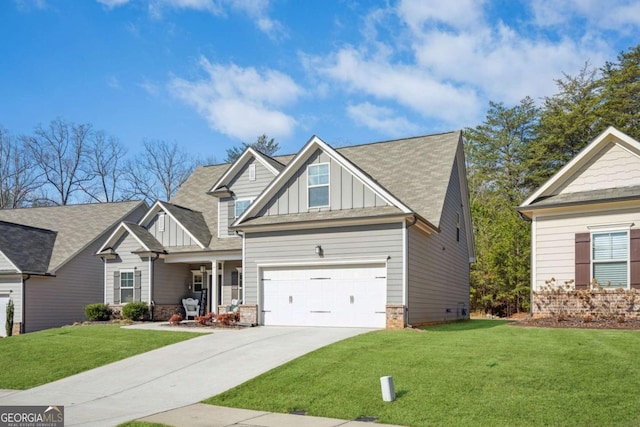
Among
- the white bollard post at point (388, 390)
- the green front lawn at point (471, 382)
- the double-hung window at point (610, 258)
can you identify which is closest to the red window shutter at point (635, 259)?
the double-hung window at point (610, 258)

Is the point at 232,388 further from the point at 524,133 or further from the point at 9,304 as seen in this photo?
the point at 524,133

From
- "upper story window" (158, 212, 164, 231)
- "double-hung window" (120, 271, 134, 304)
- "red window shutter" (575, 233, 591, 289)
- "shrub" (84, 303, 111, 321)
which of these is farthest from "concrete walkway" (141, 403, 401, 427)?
"upper story window" (158, 212, 164, 231)

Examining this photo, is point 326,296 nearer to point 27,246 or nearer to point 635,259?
point 635,259

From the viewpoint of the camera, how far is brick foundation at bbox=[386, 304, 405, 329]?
17.1 m

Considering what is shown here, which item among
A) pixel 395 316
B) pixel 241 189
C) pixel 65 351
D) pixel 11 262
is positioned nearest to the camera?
pixel 65 351

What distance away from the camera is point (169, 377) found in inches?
491

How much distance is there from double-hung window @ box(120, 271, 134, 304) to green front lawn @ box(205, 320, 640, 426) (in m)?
14.3

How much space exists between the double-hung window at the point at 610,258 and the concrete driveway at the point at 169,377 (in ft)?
22.1

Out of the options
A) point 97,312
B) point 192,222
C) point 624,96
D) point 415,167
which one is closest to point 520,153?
point 624,96

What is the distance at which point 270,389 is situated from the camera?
10.7 meters

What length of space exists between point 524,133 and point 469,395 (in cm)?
3839

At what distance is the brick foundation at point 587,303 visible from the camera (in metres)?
15.7

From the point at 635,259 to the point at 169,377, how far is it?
482 inches

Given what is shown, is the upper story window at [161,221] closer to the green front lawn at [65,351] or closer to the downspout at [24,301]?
the green front lawn at [65,351]
